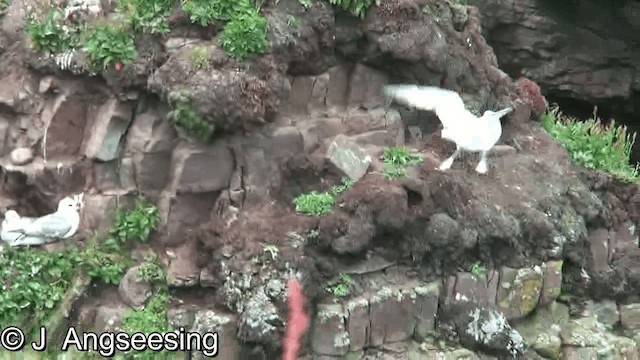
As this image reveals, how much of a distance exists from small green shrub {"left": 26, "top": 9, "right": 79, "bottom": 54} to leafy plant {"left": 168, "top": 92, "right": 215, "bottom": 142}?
0.99 meters

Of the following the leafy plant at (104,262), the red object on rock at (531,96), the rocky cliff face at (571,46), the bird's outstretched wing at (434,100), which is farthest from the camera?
the rocky cliff face at (571,46)

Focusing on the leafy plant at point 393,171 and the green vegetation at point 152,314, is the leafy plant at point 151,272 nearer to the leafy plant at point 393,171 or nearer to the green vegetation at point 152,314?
the green vegetation at point 152,314

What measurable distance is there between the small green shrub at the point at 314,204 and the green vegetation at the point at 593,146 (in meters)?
2.88

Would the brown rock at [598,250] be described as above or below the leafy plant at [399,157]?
below

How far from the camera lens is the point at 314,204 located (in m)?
5.74

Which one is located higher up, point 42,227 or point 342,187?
point 342,187

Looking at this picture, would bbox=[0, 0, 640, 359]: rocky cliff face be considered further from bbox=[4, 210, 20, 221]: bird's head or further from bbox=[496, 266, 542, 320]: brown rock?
bbox=[4, 210, 20, 221]: bird's head

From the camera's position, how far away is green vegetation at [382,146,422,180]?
6.07 m

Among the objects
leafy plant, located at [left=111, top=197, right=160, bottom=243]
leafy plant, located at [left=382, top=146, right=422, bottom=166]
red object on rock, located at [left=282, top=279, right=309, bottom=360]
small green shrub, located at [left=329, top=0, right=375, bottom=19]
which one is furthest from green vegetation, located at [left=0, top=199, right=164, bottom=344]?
small green shrub, located at [left=329, top=0, right=375, bottom=19]

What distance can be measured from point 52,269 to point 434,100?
3211mm

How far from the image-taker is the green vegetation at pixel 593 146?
749cm

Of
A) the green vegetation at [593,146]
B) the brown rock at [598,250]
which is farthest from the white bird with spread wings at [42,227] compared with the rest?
the green vegetation at [593,146]

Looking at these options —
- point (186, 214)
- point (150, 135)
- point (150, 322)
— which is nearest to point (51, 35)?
point (150, 135)

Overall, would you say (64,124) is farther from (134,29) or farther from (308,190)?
(308,190)
